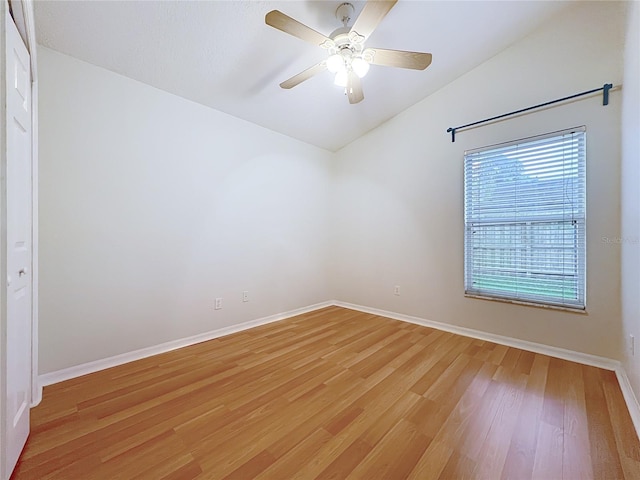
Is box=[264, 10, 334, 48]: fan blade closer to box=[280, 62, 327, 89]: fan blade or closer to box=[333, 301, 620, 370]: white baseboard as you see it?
box=[280, 62, 327, 89]: fan blade

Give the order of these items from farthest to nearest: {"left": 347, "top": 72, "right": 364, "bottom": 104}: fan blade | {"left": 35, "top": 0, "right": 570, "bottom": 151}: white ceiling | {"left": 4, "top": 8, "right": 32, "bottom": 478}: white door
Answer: {"left": 347, "top": 72, "right": 364, "bottom": 104}: fan blade
{"left": 35, "top": 0, "right": 570, "bottom": 151}: white ceiling
{"left": 4, "top": 8, "right": 32, "bottom": 478}: white door

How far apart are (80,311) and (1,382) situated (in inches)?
50.3

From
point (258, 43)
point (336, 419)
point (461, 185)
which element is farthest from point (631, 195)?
point (258, 43)

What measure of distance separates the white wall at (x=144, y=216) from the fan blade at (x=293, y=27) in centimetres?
153

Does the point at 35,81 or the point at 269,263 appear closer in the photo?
the point at 35,81

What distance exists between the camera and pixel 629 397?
1.76 meters

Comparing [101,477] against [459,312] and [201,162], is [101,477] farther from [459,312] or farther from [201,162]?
[459,312]

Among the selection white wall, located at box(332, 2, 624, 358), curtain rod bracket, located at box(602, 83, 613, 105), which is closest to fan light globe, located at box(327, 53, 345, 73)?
white wall, located at box(332, 2, 624, 358)

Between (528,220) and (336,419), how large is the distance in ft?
8.62

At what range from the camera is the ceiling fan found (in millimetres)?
1656

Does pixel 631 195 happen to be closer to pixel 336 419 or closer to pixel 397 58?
pixel 397 58

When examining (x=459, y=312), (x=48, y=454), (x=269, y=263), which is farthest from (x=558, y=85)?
(x=48, y=454)

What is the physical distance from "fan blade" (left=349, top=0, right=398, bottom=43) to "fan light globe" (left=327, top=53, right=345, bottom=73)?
16 centimetres

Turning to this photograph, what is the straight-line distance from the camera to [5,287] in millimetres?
1062
